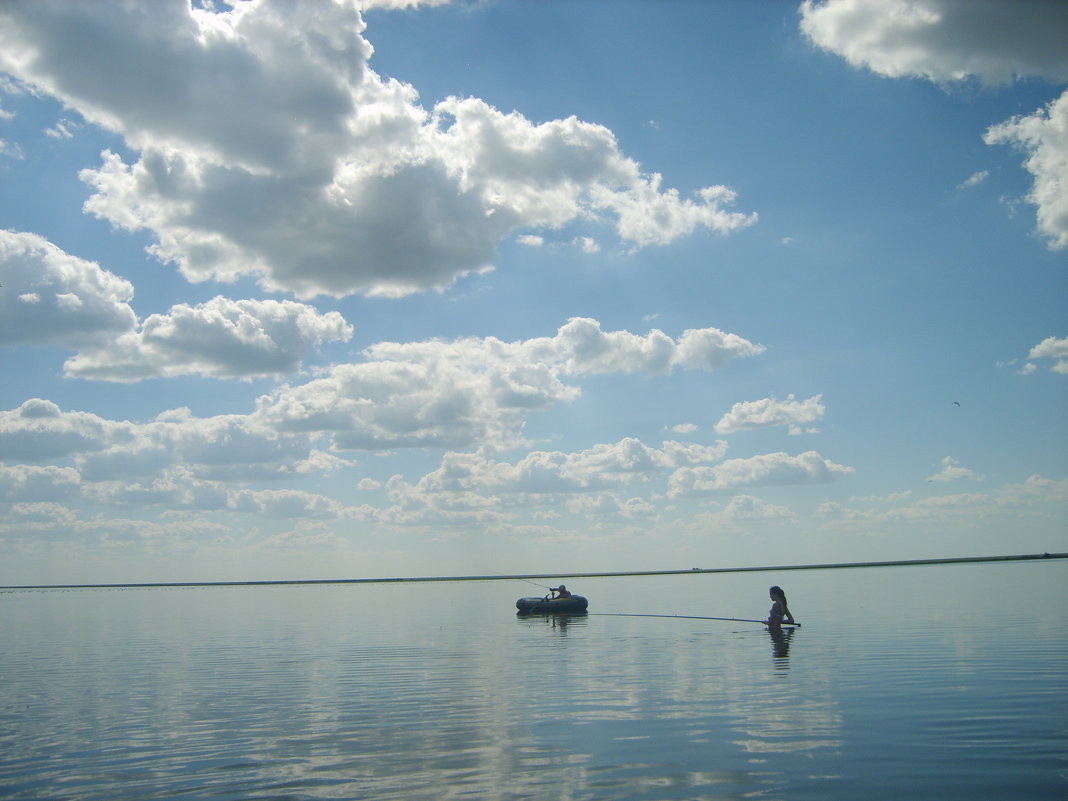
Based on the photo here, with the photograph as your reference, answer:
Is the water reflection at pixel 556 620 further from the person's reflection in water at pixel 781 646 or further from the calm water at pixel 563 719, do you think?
the person's reflection in water at pixel 781 646

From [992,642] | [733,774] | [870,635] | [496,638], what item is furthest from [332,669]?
[992,642]

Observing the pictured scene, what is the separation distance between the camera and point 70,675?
118 ft

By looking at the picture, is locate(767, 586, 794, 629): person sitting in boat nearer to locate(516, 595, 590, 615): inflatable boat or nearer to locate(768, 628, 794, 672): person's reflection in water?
locate(768, 628, 794, 672): person's reflection in water

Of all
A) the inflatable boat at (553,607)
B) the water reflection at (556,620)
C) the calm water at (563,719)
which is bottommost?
the water reflection at (556,620)

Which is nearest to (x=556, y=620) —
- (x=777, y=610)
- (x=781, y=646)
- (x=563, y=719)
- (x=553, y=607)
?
(x=553, y=607)

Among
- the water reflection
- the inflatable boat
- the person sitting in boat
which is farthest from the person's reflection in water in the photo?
the inflatable boat

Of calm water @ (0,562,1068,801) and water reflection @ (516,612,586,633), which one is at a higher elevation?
calm water @ (0,562,1068,801)

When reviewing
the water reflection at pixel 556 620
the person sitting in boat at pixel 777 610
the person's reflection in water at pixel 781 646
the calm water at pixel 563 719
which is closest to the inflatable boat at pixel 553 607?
the water reflection at pixel 556 620

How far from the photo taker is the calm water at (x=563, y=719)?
52.6ft

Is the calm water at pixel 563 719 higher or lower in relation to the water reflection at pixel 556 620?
higher

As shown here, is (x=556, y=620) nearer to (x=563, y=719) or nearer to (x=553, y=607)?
(x=553, y=607)

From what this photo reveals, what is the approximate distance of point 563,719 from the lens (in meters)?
22.4

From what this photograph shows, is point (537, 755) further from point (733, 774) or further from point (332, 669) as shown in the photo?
point (332, 669)

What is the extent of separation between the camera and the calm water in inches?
631
